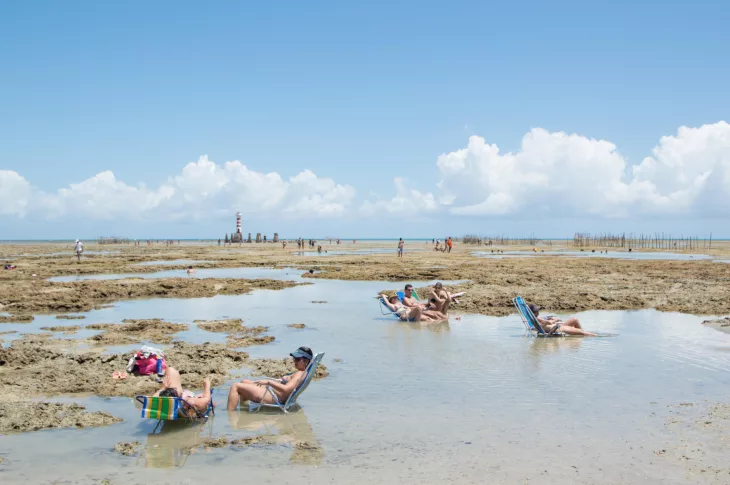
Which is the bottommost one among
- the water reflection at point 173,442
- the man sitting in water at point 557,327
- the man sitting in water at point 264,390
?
the water reflection at point 173,442

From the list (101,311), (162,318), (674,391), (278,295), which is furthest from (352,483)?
(278,295)

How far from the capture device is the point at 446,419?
727cm

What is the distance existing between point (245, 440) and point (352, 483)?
5.35 feet

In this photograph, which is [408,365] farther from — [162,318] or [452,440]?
[162,318]

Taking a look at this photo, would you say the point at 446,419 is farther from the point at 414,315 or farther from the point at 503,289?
the point at 503,289

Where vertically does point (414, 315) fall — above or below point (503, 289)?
below

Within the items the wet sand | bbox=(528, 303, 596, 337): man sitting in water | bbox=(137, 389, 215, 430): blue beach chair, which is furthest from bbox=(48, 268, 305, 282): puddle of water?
bbox=(137, 389, 215, 430): blue beach chair

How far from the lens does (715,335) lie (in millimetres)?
12797

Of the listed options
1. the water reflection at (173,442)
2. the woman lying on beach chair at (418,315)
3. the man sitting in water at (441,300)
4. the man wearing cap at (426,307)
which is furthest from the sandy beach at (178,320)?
the man wearing cap at (426,307)

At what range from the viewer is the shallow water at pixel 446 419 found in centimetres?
571

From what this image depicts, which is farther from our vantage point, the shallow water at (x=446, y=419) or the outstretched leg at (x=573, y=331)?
the outstretched leg at (x=573, y=331)

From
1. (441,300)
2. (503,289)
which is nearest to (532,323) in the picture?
(441,300)

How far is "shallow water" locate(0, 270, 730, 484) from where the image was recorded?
5.71m

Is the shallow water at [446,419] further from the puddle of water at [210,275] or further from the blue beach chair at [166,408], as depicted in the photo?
the puddle of water at [210,275]
